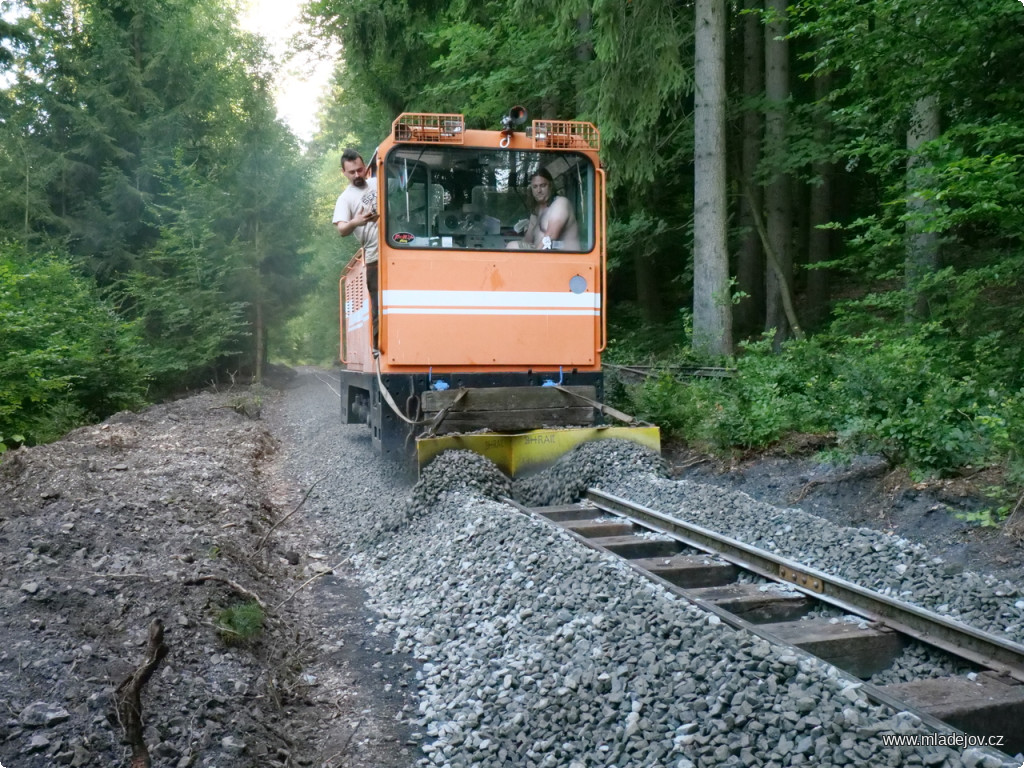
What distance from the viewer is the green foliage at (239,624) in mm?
3980

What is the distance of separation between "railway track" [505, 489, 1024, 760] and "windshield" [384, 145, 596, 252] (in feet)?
10.5

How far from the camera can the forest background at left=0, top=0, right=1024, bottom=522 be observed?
7.87m

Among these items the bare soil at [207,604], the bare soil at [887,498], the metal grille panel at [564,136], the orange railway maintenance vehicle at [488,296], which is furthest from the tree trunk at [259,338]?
the bare soil at [887,498]

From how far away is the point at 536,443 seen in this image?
7684 millimetres

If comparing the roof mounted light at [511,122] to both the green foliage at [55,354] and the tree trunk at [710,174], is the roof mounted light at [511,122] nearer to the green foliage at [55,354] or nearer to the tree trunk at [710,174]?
the tree trunk at [710,174]

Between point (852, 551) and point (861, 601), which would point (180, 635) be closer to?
point (861, 601)

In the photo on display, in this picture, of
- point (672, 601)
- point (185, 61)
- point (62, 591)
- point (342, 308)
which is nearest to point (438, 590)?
point (672, 601)

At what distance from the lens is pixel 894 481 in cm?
647

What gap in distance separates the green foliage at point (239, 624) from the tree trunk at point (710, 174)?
8785mm

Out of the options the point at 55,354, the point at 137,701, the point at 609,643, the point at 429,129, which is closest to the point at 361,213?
the point at 429,129

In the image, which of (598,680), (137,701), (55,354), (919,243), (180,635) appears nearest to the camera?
(137,701)

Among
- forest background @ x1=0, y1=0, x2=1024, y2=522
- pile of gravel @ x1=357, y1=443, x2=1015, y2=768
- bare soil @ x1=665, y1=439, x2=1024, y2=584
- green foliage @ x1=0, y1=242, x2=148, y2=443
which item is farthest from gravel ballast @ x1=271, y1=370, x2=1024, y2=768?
green foliage @ x1=0, y1=242, x2=148, y2=443

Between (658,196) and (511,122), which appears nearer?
(511,122)

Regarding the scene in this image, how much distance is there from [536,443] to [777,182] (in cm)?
973
